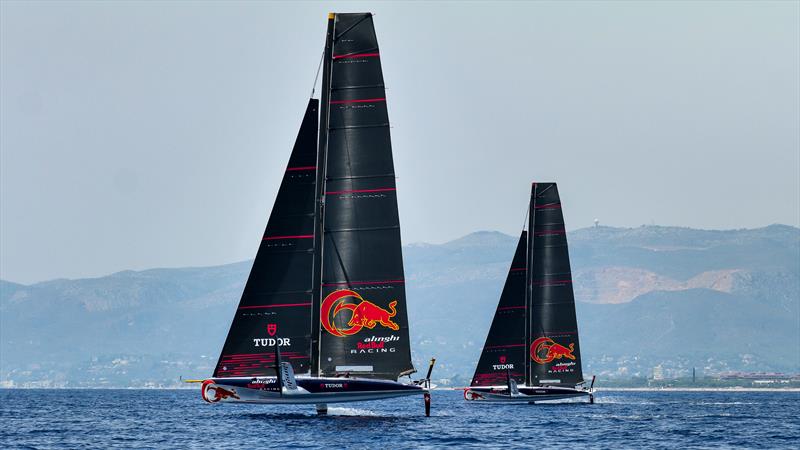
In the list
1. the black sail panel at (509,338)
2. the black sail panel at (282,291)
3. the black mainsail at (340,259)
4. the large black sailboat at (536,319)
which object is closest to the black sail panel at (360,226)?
the black mainsail at (340,259)

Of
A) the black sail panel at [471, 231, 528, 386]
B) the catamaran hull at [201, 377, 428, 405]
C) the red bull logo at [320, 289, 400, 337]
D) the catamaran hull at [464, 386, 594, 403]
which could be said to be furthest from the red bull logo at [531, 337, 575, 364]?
the red bull logo at [320, 289, 400, 337]

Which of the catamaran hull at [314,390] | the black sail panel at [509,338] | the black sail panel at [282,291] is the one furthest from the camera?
the black sail panel at [509,338]

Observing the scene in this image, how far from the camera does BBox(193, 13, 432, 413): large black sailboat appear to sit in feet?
238

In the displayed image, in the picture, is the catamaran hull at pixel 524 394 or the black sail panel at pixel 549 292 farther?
the black sail panel at pixel 549 292

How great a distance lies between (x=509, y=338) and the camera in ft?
367

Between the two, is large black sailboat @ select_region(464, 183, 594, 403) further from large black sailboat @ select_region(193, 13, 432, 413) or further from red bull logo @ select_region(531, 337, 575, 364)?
large black sailboat @ select_region(193, 13, 432, 413)

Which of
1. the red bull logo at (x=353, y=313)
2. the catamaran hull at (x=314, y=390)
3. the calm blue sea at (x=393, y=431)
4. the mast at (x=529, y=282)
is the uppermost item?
the mast at (x=529, y=282)

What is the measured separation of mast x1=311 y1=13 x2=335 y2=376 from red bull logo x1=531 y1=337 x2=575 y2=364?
1607 inches

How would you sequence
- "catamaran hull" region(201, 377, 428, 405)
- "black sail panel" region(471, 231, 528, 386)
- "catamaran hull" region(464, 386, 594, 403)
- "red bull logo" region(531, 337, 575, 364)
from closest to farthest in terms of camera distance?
"catamaran hull" region(201, 377, 428, 405) → "catamaran hull" region(464, 386, 594, 403) → "red bull logo" region(531, 337, 575, 364) → "black sail panel" region(471, 231, 528, 386)

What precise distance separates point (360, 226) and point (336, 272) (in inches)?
103

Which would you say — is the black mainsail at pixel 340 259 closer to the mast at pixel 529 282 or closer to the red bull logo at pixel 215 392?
the red bull logo at pixel 215 392

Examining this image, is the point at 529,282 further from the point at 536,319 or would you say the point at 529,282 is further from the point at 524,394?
the point at 524,394

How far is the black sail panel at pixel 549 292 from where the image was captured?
11181 centimetres

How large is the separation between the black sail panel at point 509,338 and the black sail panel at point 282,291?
1582 inches
